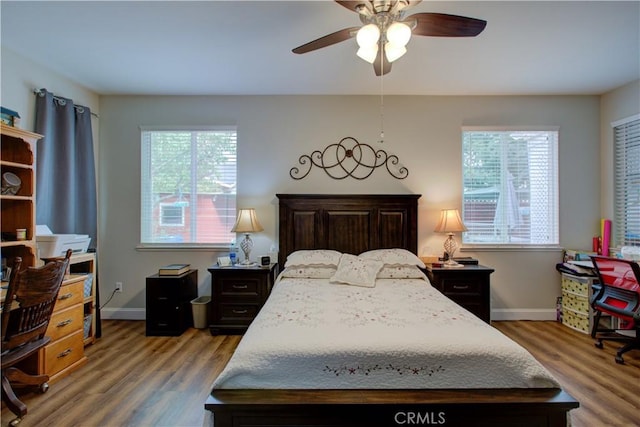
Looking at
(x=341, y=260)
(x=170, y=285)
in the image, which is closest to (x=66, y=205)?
(x=170, y=285)

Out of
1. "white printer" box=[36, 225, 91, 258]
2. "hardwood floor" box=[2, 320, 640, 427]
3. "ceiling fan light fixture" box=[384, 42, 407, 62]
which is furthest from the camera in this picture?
"white printer" box=[36, 225, 91, 258]

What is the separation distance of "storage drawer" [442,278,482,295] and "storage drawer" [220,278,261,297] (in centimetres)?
202

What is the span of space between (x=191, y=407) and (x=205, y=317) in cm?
155

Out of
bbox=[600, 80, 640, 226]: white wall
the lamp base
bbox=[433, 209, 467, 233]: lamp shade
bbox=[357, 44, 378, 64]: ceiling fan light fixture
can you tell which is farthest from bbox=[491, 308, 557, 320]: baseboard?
bbox=[357, 44, 378, 64]: ceiling fan light fixture

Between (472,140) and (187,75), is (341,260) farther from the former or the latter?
(187,75)

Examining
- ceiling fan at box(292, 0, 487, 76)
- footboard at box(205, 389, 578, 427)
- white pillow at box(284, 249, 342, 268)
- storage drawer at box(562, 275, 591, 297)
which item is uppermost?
ceiling fan at box(292, 0, 487, 76)

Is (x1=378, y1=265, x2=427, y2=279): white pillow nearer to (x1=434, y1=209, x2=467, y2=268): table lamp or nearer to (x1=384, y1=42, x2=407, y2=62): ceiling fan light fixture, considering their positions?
(x1=434, y1=209, x2=467, y2=268): table lamp

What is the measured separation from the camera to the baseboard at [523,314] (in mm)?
3818

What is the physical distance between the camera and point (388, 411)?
4.83 ft

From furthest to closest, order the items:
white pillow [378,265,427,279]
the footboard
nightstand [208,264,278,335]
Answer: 1. nightstand [208,264,278,335]
2. white pillow [378,265,427,279]
3. the footboard

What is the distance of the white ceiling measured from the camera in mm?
2225

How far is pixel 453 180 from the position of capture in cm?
385

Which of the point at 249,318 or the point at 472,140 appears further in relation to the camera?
the point at 472,140

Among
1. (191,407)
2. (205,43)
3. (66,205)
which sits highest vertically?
(205,43)
